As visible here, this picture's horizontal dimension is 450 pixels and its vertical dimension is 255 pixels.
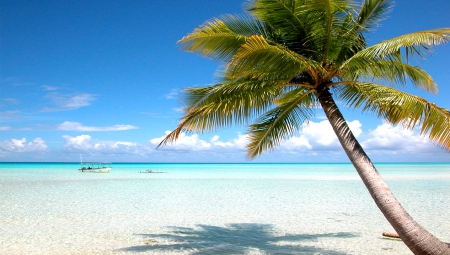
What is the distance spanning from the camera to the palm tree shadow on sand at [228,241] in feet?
24.3

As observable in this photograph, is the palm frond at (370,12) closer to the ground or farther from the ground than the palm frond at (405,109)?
farther from the ground

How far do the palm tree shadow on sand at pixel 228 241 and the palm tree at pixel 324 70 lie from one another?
9.06 feet

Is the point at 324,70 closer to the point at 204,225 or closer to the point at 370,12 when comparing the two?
the point at 370,12

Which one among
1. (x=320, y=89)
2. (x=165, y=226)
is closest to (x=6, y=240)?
(x=165, y=226)

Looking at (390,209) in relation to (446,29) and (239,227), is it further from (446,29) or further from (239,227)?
(239,227)

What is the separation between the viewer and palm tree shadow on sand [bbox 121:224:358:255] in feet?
24.3

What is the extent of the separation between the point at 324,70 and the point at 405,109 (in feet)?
4.55

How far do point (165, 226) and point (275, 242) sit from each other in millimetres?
3447

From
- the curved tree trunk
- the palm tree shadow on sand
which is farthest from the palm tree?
the palm tree shadow on sand

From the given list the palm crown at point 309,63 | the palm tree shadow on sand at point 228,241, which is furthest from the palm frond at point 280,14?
the palm tree shadow on sand at point 228,241

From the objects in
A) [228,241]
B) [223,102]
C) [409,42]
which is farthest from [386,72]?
[228,241]

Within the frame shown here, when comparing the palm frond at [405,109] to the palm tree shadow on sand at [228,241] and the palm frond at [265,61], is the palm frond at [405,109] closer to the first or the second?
the palm frond at [265,61]

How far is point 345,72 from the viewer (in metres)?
5.91

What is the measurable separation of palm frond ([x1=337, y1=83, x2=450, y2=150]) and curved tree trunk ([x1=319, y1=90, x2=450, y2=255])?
2.28 ft
